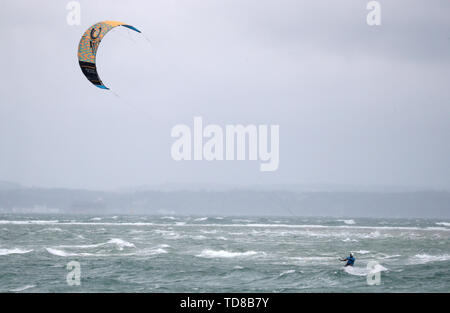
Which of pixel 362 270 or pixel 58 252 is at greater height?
pixel 58 252

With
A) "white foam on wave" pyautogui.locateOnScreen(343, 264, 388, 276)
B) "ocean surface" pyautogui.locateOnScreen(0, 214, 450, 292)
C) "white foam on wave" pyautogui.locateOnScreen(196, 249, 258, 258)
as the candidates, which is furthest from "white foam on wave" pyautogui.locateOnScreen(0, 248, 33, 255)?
"white foam on wave" pyautogui.locateOnScreen(343, 264, 388, 276)

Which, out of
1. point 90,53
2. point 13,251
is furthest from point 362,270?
point 13,251

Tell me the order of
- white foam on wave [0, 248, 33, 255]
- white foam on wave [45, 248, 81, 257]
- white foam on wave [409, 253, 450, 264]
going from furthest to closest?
white foam on wave [0, 248, 33, 255] → white foam on wave [45, 248, 81, 257] → white foam on wave [409, 253, 450, 264]

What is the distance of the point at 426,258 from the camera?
112 feet

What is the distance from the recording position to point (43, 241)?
45.6 meters

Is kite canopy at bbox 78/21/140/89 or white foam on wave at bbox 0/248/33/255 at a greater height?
kite canopy at bbox 78/21/140/89

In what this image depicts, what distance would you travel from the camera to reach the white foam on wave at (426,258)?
32.4m

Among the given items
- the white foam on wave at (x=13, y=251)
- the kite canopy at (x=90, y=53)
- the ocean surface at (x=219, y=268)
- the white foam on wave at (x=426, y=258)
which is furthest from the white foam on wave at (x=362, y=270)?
the white foam on wave at (x=13, y=251)

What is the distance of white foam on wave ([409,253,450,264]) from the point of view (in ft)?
106

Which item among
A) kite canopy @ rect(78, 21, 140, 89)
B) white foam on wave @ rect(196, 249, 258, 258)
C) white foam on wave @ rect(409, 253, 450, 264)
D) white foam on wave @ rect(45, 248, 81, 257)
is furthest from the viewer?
white foam on wave @ rect(45, 248, 81, 257)

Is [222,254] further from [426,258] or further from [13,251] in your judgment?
[13,251]

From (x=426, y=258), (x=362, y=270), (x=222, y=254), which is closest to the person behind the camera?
(x=362, y=270)

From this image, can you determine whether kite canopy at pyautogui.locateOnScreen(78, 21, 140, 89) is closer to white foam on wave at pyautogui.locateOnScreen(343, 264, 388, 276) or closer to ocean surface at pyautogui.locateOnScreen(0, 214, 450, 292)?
ocean surface at pyautogui.locateOnScreen(0, 214, 450, 292)
